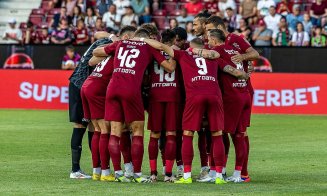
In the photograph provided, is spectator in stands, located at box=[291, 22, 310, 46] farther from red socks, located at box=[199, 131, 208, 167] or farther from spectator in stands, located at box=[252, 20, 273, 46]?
red socks, located at box=[199, 131, 208, 167]

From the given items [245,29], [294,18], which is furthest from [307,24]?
[245,29]

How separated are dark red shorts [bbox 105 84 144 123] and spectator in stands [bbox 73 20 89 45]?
19.4m

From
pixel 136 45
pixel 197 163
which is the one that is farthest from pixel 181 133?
pixel 197 163

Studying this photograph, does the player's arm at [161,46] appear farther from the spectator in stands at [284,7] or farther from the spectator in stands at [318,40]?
the spectator in stands at [284,7]

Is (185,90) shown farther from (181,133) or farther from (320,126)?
(320,126)

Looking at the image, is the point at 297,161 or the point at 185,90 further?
the point at 297,161

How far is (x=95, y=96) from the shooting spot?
48.3 feet

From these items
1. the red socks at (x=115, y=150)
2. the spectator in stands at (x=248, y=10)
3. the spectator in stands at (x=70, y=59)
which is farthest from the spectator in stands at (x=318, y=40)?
the red socks at (x=115, y=150)

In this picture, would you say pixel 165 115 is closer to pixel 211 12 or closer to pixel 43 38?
pixel 211 12

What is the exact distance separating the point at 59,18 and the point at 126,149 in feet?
70.2

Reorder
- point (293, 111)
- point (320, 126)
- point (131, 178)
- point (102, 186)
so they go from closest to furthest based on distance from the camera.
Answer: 1. point (102, 186)
2. point (131, 178)
3. point (320, 126)
4. point (293, 111)

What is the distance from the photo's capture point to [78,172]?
594 inches

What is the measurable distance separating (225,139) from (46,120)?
12292 mm

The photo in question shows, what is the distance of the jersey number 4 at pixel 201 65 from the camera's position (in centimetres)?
1426
